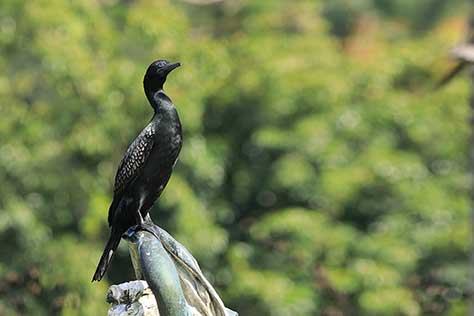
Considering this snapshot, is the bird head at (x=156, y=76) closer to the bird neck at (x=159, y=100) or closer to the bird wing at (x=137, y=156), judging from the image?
the bird neck at (x=159, y=100)

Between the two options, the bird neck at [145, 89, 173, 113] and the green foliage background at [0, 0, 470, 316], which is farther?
the green foliage background at [0, 0, 470, 316]

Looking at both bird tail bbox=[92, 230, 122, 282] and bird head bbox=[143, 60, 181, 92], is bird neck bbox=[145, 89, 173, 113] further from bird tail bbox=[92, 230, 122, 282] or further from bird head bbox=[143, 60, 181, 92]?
bird tail bbox=[92, 230, 122, 282]

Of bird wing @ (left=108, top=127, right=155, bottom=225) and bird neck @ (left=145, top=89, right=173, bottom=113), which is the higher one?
bird neck @ (left=145, top=89, right=173, bottom=113)

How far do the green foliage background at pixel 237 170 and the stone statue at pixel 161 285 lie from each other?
8041mm

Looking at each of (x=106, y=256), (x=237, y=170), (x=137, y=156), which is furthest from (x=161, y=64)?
(x=237, y=170)

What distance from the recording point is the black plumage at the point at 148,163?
560 cm

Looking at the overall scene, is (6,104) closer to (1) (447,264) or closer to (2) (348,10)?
(1) (447,264)

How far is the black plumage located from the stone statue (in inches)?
3.0

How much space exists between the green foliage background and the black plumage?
7.94 meters

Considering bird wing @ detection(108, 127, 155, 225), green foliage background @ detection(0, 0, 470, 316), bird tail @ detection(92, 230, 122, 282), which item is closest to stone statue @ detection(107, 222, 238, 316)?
bird tail @ detection(92, 230, 122, 282)

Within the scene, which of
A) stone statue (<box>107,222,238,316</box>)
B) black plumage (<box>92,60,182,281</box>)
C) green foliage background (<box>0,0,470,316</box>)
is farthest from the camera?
green foliage background (<box>0,0,470,316</box>)

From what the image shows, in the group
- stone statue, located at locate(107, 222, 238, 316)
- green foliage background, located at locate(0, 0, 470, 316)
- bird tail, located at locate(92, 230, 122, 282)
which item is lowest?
stone statue, located at locate(107, 222, 238, 316)

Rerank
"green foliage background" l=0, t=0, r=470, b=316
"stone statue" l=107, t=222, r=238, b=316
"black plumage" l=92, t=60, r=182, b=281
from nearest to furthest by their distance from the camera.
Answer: "stone statue" l=107, t=222, r=238, b=316, "black plumage" l=92, t=60, r=182, b=281, "green foliage background" l=0, t=0, r=470, b=316

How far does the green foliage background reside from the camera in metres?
15.3
